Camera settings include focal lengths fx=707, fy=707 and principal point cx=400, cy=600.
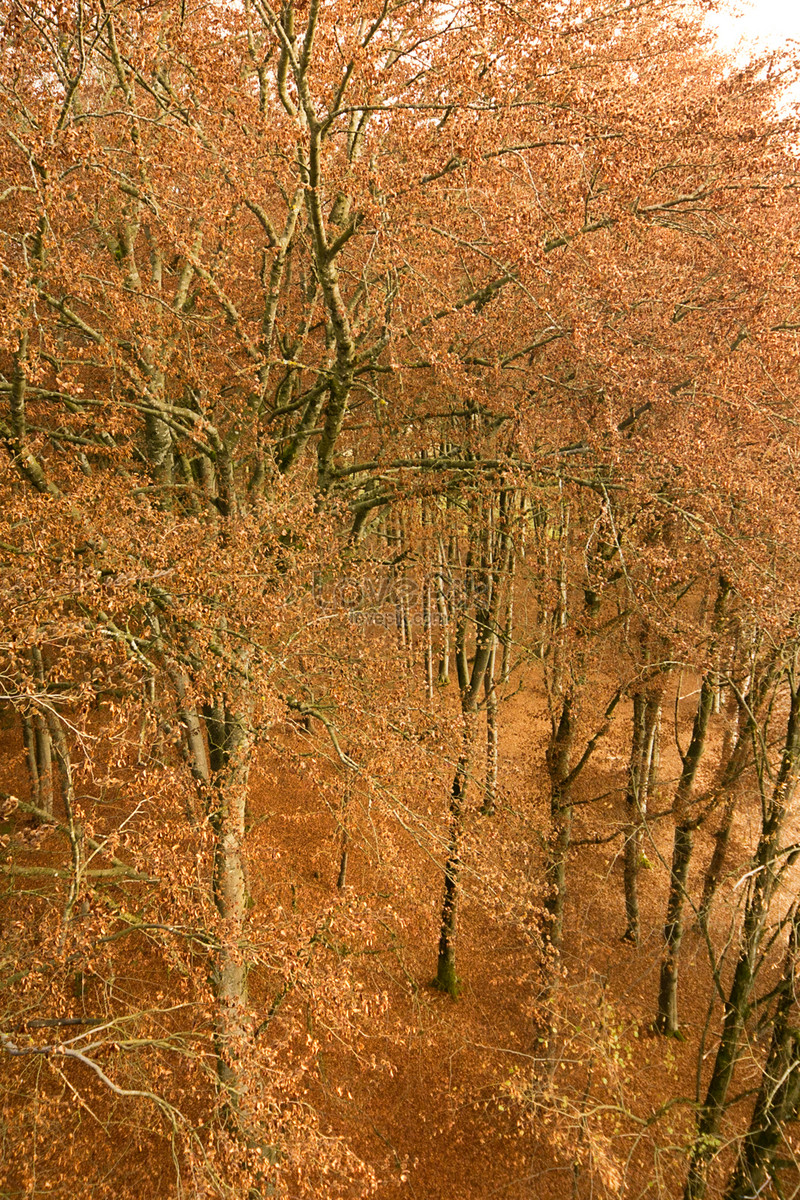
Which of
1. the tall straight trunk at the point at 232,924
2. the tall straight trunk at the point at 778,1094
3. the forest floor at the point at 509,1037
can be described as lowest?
the forest floor at the point at 509,1037

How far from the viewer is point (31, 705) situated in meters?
5.95

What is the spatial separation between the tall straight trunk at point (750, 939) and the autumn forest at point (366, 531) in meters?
0.07

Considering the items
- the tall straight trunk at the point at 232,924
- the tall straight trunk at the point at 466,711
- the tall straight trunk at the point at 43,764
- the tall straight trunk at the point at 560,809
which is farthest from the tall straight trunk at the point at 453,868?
the tall straight trunk at the point at 43,764

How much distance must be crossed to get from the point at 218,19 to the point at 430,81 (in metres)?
3.88

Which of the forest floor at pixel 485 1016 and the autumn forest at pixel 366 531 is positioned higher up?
the autumn forest at pixel 366 531

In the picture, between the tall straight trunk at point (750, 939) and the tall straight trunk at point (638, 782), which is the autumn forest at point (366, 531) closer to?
the tall straight trunk at point (750, 939)

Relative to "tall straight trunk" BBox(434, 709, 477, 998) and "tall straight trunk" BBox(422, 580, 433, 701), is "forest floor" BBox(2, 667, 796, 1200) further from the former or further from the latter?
"tall straight trunk" BBox(422, 580, 433, 701)

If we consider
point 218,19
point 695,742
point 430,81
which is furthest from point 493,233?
point 695,742

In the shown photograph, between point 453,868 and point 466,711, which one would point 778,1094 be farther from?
point 466,711

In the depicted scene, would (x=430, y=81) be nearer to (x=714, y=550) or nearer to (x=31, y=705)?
(x=714, y=550)

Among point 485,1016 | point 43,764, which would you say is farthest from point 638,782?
point 43,764

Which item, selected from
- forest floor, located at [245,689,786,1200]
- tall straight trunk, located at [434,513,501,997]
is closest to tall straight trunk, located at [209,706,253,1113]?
forest floor, located at [245,689,786,1200]

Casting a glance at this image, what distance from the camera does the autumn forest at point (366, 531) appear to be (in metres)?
6.26

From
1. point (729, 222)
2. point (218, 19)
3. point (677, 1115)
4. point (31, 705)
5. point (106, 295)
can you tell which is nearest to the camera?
point (31, 705)
